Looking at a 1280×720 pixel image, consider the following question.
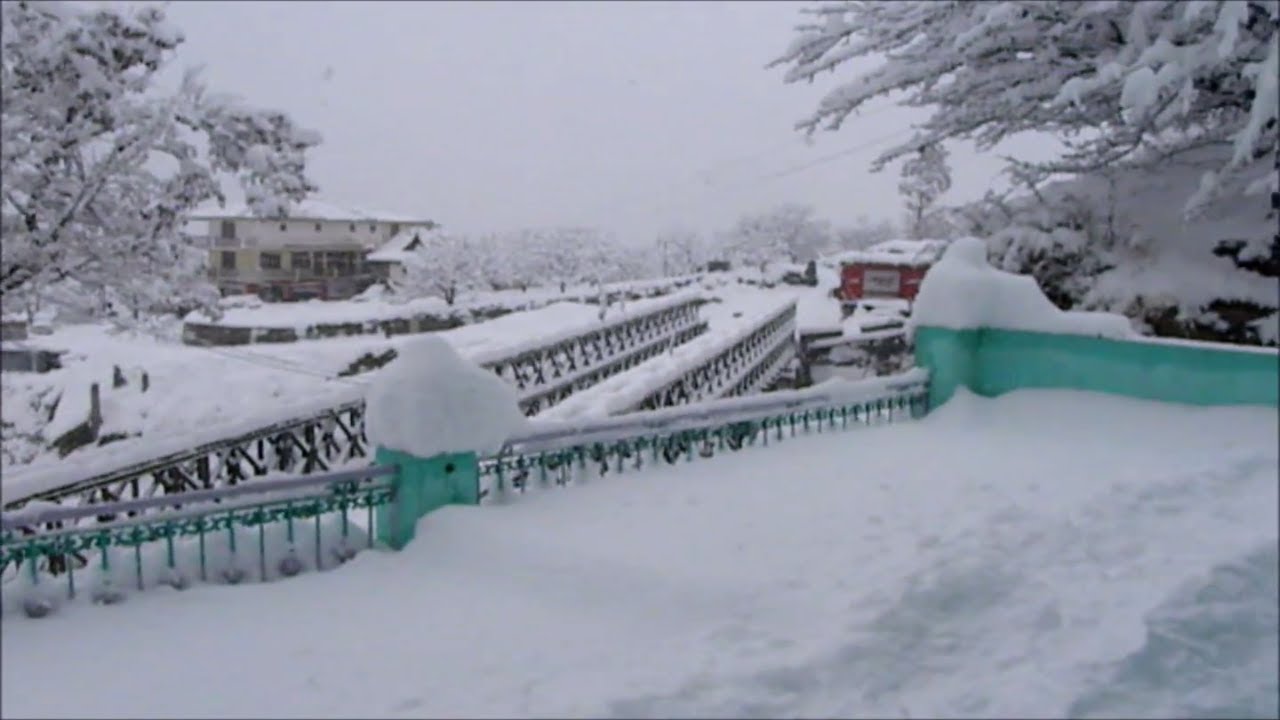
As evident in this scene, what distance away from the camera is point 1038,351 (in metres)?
8.12

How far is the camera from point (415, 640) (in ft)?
15.2

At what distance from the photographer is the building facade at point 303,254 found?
1880 inches

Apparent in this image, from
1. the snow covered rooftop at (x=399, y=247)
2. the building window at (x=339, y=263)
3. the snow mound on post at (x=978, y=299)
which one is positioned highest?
the snow covered rooftop at (x=399, y=247)

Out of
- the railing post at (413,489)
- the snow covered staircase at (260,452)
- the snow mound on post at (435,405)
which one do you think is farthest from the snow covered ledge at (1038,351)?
the snow covered staircase at (260,452)

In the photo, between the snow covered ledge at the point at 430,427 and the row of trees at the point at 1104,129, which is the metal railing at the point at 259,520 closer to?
the snow covered ledge at the point at 430,427

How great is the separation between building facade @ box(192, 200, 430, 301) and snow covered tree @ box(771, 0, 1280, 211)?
36788 millimetres

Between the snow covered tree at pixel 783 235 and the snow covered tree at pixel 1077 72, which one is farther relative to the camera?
the snow covered tree at pixel 783 235

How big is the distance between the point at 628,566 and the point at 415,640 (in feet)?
3.91

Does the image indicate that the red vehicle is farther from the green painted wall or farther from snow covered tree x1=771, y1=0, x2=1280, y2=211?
the green painted wall

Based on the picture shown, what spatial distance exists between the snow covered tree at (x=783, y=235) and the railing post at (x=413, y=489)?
78.3 m

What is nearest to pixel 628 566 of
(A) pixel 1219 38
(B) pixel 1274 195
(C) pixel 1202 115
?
(A) pixel 1219 38

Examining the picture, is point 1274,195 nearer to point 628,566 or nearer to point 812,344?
point 628,566

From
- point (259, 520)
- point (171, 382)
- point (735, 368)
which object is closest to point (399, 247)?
point (171, 382)

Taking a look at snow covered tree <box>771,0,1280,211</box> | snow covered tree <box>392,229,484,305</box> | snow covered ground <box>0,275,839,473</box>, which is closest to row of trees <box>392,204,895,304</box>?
snow covered tree <box>392,229,484,305</box>
